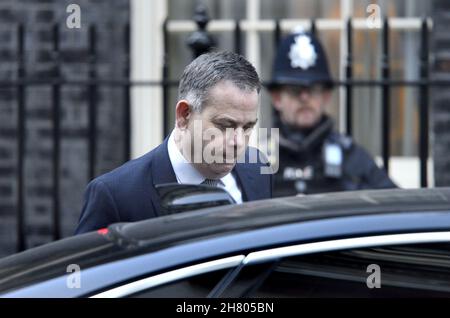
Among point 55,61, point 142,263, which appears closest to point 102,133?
point 55,61

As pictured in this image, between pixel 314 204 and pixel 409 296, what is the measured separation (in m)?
0.46

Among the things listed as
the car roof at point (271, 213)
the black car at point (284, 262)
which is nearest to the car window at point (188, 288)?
the black car at point (284, 262)

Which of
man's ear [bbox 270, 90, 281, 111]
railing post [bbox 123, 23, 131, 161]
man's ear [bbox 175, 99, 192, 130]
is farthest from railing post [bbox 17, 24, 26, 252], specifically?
man's ear [bbox 175, 99, 192, 130]

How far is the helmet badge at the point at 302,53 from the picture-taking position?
6109mm

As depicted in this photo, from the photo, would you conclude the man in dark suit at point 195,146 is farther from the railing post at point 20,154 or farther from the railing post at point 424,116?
the railing post at point 20,154

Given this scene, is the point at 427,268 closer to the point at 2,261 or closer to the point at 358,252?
the point at 358,252

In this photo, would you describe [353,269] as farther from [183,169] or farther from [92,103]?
[92,103]

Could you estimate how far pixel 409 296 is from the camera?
267 centimetres

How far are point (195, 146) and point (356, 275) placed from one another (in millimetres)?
942

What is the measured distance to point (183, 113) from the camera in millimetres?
3506

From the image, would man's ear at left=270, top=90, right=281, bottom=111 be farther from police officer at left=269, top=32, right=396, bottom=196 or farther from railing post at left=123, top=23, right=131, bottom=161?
railing post at left=123, top=23, right=131, bottom=161

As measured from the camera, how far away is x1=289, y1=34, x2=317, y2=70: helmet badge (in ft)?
20.0

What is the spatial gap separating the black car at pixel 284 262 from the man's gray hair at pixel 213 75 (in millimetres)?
699

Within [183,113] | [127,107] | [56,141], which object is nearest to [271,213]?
[183,113]
